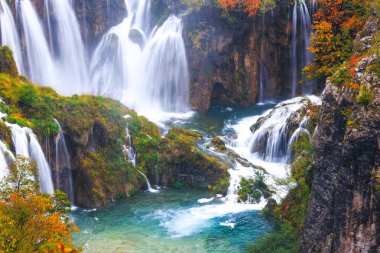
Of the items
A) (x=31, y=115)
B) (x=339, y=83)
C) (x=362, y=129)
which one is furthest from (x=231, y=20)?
(x=362, y=129)

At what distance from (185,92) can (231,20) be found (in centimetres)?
706

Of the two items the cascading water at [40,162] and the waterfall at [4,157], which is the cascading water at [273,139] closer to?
the cascading water at [40,162]

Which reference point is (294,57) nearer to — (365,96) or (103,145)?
(103,145)

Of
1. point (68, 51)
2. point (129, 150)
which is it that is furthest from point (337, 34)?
point (68, 51)

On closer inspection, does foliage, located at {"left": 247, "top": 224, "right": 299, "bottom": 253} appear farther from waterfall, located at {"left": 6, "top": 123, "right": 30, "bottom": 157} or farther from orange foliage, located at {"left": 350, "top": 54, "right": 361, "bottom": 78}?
waterfall, located at {"left": 6, "top": 123, "right": 30, "bottom": 157}

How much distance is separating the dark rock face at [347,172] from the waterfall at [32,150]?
11210mm

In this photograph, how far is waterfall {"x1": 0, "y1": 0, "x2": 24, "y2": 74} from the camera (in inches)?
1202

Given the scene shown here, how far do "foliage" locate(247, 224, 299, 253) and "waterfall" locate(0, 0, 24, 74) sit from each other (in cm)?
2332

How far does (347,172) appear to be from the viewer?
40.5ft

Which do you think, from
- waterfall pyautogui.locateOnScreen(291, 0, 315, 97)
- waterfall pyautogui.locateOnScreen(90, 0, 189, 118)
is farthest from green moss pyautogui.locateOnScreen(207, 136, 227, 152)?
waterfall pyautogui.locateOnScreen(291, 0, 315, 97)

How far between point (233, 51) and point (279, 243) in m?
23.2

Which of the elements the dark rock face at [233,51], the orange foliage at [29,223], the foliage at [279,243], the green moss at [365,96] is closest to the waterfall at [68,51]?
the dark rock face at [233,51]

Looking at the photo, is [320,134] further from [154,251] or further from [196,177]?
[196,177]

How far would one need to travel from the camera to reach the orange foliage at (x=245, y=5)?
34344mm
